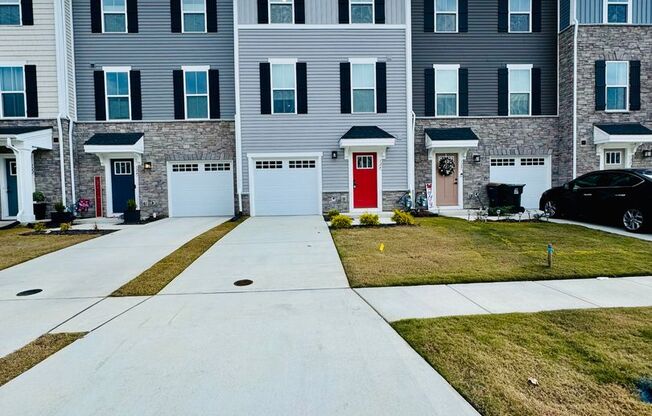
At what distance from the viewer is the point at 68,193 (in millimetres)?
13266

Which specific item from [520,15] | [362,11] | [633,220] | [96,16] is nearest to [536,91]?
[520,15]

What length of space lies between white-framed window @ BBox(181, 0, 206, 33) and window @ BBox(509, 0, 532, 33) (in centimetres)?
1149

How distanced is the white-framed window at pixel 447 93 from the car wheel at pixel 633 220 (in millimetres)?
6932

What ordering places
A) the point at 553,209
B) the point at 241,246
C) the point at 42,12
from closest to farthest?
the point at 241,246
the point at 553,209
the point at 42,12

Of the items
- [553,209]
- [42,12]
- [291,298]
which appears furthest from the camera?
[42,12]

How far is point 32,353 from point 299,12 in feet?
41.6

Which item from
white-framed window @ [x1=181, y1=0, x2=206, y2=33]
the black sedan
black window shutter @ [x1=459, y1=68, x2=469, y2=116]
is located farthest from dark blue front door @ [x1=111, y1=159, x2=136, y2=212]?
the black sedan

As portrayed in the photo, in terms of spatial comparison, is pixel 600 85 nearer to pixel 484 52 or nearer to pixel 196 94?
pixel 484 52

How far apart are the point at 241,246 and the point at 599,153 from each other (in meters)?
13.5

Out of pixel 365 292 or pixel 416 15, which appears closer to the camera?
pixel 365 292

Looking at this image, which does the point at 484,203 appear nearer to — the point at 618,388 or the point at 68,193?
the point at 618,388

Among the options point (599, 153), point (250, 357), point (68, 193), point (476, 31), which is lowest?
point (250, 357)

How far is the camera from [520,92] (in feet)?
47.7

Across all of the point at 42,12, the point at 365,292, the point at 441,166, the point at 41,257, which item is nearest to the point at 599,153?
the point at 441,166
